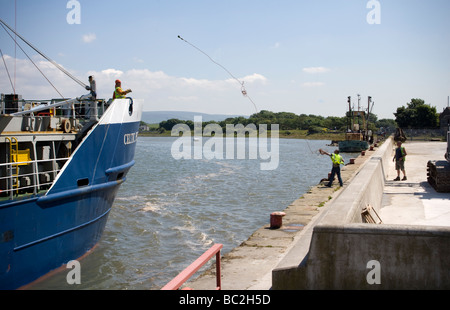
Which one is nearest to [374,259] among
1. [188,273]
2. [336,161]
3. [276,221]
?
[188,273]

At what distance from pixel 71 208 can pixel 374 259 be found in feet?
22.5

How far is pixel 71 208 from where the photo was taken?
32.3 ft

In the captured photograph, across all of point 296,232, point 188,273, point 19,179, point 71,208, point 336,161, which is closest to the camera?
point 188,273

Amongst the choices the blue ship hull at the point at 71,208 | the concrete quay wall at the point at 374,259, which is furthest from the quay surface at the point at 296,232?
the blue ship hull at the point at 71,208

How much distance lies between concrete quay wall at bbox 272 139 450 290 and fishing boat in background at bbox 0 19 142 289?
Answer: 5.31m

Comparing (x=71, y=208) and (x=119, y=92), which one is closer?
(x=71, y=208)

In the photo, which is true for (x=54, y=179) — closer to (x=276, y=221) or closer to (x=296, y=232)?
(x=276, y=221)

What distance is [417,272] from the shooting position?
5.30 m

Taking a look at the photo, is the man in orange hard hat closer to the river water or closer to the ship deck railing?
the ship deck railing

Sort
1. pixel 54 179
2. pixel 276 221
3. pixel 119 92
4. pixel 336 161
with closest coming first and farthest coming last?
pixel 54 179
pixel 276 221
pixel 119 92
pixel 336 161

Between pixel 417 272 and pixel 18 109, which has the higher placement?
pixel 18 109
